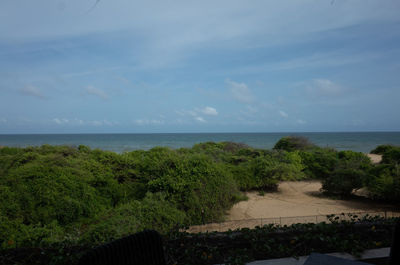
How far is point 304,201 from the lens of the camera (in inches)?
483

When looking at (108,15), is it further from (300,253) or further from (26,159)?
(26,159)

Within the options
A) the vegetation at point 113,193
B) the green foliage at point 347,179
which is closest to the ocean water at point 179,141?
the vegetation at point 113,193

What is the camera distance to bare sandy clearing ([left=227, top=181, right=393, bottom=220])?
1021 cm

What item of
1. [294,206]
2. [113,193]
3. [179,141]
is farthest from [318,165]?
[179,141]

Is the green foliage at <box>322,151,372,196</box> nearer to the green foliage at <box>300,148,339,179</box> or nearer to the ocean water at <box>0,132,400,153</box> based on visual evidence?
the green foliage at <box>300,148,339,179</box>

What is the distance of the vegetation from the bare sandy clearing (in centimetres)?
61

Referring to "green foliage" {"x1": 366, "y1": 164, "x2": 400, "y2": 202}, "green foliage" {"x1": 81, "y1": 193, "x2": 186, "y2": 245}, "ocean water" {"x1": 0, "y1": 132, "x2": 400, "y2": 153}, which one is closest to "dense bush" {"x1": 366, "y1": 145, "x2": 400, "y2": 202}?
"green foliage" {"x1": 366, "y1": 164, "x2": 400, "y2": 202}

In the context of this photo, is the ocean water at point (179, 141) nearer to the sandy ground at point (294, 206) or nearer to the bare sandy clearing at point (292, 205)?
the bare sandy clearing at point (292, 205)

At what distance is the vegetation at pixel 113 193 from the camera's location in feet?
18.8

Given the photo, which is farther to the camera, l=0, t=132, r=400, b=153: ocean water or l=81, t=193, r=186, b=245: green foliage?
l=0, t=132, r=400, b=153: ocean water

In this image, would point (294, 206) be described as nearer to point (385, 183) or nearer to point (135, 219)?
point (385, 183)

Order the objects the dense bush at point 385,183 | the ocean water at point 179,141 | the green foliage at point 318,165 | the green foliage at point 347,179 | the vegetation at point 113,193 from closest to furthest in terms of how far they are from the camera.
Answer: the vegetation at point 113,193
the dense bush at point 385,183
the green foliage at point 347,179
the green foliage at point 318,165
the ocean water at point 179,141

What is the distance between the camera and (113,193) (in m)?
9.07

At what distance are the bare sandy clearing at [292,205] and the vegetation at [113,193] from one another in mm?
607
